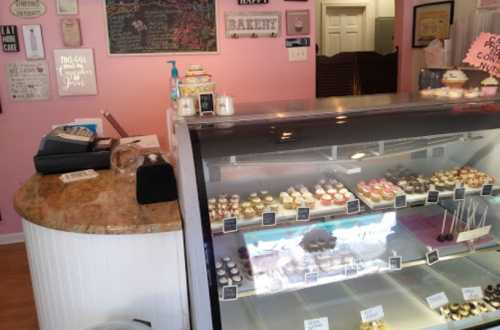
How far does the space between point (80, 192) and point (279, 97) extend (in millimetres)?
2484

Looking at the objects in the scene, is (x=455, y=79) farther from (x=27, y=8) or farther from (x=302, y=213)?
(x=27, y=8)

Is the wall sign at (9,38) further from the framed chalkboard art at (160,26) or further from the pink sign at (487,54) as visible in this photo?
the pink sign at (487,54)

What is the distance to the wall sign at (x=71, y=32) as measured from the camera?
3.23 meters

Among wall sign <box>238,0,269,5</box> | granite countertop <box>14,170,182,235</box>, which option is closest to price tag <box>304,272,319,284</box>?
granite countertop <box>14,170,182,235</box>

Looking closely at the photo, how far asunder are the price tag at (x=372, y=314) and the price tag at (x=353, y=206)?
1.32 feet

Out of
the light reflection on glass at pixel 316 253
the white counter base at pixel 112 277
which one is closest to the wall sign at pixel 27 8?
the white counter base at pixel 112 277

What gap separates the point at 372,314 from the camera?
1.63 meters

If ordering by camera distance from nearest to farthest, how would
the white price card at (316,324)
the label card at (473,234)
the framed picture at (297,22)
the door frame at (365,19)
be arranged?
the white price card at (316,324) → the label card at (473,234) → the framed picture at (297,22) → the door frame at (365,19)

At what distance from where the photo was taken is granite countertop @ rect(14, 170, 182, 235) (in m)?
1.41

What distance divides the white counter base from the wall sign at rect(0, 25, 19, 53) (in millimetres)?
2146

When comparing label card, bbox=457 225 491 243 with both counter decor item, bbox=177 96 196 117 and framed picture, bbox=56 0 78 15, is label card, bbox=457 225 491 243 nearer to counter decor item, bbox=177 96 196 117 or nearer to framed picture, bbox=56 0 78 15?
counter decor item, bbox=177 96 196 117

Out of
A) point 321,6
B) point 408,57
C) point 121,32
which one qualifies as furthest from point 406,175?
point 321,6

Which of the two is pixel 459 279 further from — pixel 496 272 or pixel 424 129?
pixel 424 129

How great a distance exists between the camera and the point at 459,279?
1.86m
